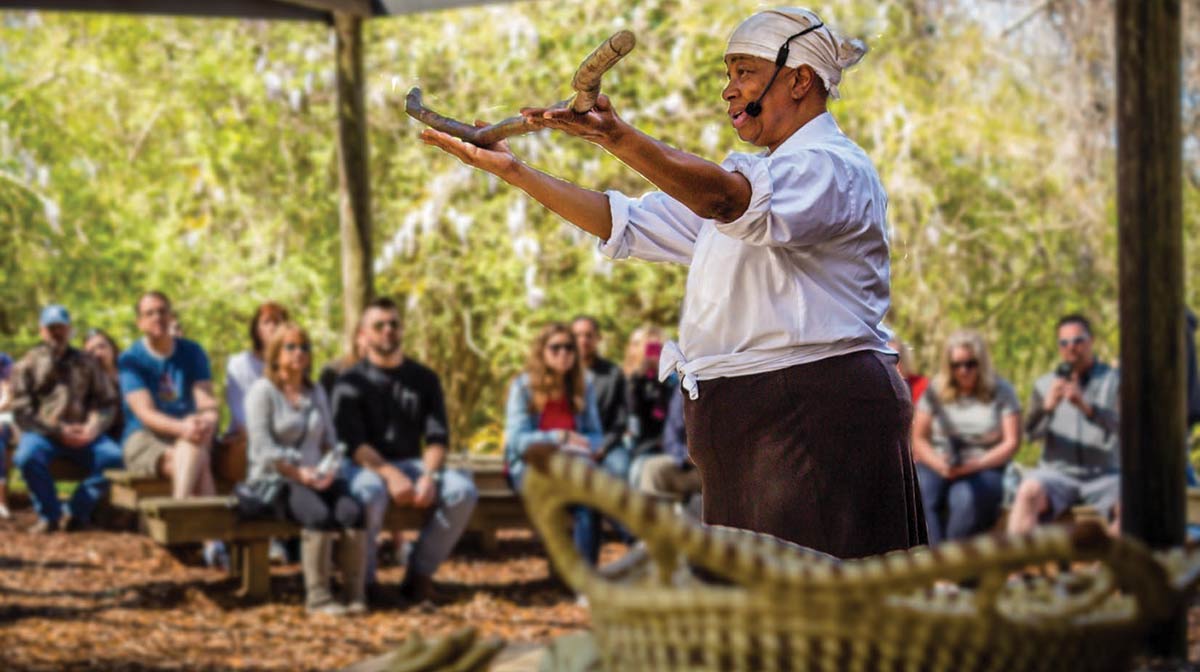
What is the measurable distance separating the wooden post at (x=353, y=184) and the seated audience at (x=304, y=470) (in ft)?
2.73

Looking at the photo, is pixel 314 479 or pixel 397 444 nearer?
pixel 314 479

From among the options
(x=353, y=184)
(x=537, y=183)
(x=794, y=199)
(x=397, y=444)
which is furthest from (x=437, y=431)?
(x=794, y=199)

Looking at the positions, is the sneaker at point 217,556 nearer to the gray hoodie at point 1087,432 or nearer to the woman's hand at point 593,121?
the gray hoodie at point 1087,432

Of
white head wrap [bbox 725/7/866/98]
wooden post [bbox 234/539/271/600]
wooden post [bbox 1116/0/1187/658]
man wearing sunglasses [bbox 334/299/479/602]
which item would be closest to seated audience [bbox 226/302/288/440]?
man wearing sunglasses [bbox 334/299/479/602]

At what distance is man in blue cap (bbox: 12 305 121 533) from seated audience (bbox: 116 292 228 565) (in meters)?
0.70

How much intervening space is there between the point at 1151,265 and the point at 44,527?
243 inches

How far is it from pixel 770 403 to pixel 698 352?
6.4 inches

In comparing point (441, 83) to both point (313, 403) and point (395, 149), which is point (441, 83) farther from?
point (313, 403)

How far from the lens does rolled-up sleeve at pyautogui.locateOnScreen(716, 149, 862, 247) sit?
7.25 ft

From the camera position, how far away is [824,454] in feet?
8.04

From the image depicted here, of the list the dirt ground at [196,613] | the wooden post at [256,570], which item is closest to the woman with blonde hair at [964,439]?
the dirt ground at [196,613]

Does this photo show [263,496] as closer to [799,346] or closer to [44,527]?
[44,527]

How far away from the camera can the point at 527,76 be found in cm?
1096

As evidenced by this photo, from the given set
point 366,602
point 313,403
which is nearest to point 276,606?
point 366,602
